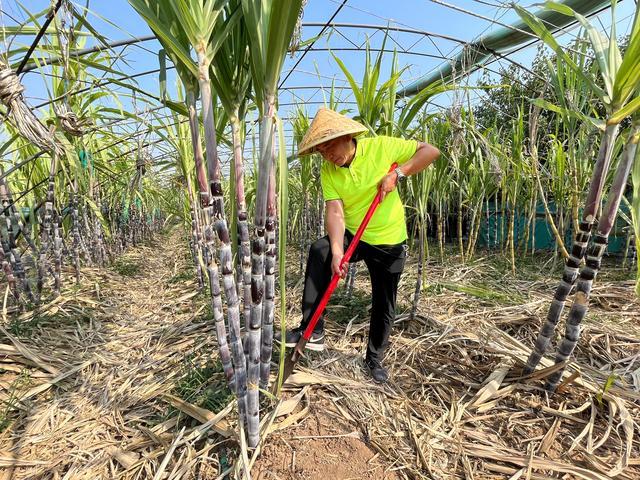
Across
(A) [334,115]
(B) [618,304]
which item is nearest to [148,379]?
(A) [334,115]

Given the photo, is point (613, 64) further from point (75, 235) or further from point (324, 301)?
point (75, 235)

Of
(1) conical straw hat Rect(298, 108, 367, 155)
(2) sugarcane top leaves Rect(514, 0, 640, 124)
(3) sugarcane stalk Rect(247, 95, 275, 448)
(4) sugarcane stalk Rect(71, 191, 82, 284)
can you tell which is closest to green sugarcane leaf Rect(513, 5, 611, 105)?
(2) sugarcane top leaves Rect(514, 0, 640, 124)

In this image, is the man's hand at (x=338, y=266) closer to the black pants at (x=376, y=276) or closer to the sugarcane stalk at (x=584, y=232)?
the black pants at (x=376, y=276)

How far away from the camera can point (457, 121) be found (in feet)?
6.34

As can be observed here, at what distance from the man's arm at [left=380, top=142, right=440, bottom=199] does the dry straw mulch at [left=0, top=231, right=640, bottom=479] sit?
90cm

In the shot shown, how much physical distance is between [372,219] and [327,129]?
0.49 meters

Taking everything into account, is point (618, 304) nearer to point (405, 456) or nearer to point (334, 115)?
point (405, 456)

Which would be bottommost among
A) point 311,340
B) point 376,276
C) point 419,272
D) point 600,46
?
point 311,340

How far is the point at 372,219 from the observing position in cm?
158

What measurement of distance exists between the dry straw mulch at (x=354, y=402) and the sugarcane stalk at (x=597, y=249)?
18 centimetres

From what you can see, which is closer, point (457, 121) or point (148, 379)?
point (148, 379)

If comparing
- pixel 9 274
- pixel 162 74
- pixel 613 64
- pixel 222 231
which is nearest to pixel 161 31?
pixel 162 74

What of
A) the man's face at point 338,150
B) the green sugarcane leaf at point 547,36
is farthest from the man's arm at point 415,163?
the green sugarcane leaf at point 547,36

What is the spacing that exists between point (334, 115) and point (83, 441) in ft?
5.13
